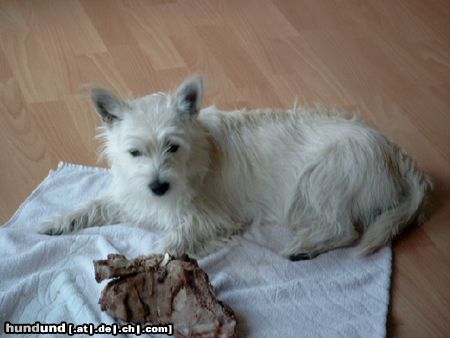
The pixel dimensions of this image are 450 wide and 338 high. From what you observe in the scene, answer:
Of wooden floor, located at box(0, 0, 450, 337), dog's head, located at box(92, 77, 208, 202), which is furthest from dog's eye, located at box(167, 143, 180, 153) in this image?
wooden floor, located at box(0, 0, 450, 337)

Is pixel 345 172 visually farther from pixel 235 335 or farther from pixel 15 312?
pixel 15 312

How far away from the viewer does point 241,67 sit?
3.28 meters

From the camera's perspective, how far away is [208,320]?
1.83m

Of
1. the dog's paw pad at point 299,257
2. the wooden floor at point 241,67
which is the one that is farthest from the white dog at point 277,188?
the wooden floor at point 241,67

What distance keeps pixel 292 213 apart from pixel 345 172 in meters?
0.27

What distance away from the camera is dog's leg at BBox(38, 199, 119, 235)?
2.24 metres

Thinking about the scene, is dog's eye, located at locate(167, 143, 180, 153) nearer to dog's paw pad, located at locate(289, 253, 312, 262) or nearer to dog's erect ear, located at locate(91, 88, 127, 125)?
dog's erect ear, located at locate(91, 88, 127, 125)

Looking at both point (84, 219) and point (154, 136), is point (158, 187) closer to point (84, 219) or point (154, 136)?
point (154, 136)

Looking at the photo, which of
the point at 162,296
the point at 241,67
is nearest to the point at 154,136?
the point at 162,296

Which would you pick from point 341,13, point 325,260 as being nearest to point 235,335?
point 325,260

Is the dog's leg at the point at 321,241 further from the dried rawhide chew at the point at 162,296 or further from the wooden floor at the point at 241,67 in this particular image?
the dried rawhide chew at the point at 162,296

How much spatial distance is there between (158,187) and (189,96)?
344 millimetres

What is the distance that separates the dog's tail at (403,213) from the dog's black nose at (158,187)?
0.79 meters

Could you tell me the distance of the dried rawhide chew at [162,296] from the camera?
184cm
